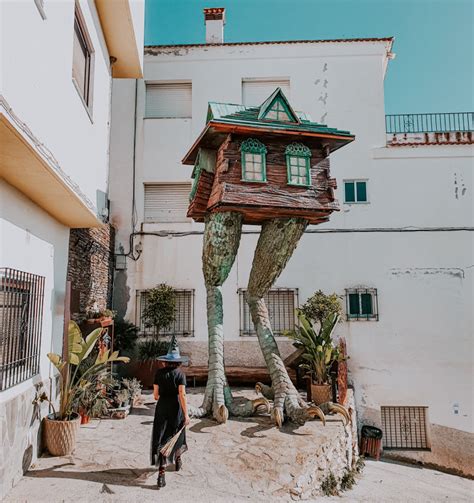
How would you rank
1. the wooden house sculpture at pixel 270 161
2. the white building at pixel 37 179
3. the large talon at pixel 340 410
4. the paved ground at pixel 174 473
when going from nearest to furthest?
the white building at pixel 37 179, the paved ground at pixel 174 473, the wooden house sculpture at pixel 270 161, the large talon at pixel 340 410

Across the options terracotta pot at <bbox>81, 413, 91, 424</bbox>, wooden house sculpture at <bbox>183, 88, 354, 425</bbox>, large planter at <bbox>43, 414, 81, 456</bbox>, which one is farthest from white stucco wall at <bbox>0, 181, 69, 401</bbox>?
wooden house sculpture at <bbox>183, 88, 354, 425</bbox>

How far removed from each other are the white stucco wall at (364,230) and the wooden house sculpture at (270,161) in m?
4.86

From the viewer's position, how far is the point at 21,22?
4.27 metres

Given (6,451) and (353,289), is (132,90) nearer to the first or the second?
(353,289)

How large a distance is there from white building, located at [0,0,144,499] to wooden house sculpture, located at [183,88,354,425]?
2.06m

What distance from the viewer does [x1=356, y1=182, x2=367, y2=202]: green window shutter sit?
11477mm

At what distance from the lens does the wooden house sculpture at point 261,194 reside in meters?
6.29

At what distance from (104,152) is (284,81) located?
244 inches

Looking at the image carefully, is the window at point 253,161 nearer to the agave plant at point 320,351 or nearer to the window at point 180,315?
the agave plant at point 320,351

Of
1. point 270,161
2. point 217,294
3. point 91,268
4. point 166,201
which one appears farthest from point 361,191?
point 91,268

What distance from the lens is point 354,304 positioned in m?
11.1

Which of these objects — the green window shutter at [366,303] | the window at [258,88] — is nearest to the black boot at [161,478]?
the green window shutter at [366,303]

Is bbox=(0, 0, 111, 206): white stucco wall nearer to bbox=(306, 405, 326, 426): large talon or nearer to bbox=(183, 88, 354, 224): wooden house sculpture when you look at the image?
Result: bbox=(183, 88, 354, 224): wooden house sculpture

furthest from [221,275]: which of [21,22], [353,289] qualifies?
[353,289]
